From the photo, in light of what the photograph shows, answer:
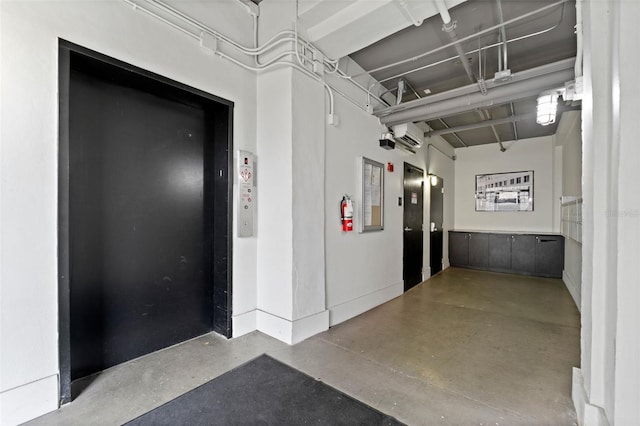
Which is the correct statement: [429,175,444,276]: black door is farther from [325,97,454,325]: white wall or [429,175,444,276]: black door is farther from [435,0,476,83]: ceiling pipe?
[435,0,476,83]: ceiling pipe

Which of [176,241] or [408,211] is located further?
[408,211]

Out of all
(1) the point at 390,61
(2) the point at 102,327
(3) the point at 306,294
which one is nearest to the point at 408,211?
(1) the point at 390,61

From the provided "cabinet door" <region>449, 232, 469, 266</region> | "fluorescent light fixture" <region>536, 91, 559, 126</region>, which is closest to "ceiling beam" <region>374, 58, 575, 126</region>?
"fluorescent light fixture" <region>536, 91, 559, 126</region>

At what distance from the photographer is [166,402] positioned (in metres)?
1.82

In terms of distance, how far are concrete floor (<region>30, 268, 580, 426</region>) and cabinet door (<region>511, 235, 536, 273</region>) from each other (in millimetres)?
2523

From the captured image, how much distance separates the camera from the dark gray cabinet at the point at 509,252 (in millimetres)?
5719

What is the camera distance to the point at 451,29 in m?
2.52

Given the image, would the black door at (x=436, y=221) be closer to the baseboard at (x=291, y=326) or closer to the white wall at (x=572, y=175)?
the white wall at (x=572, y=175)

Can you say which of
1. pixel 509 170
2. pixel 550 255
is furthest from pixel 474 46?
pixel 550 255

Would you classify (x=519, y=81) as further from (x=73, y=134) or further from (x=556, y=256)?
(x=556, y=256)

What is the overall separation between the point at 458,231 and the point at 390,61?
4658mm

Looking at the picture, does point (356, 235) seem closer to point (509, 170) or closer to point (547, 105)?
point (547, 105)

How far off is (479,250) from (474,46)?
475 centimetres

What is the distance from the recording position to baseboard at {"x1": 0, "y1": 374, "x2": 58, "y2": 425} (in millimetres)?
1578
